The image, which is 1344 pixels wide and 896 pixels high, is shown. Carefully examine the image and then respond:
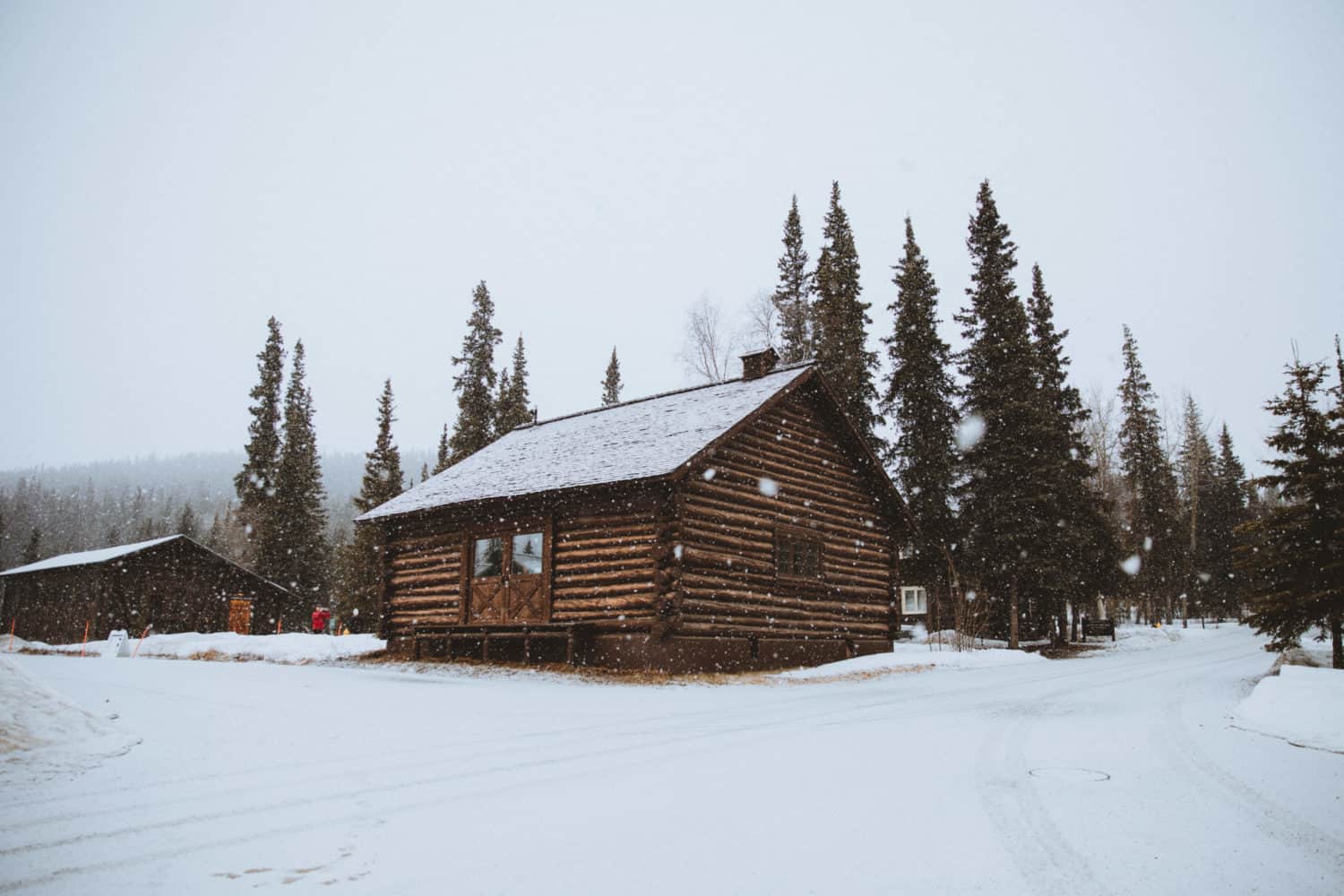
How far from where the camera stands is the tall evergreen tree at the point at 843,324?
34781mm

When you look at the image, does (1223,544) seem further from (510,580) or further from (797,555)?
(510,580)

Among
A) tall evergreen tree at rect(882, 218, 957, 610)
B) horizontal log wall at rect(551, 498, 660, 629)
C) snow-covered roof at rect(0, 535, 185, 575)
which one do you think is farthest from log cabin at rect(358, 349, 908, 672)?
snow-covered roof at rect(0, 535, 185, 575)

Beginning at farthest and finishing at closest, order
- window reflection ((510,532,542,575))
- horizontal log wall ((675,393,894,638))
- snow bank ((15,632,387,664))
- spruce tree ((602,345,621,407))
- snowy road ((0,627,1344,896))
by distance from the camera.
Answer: spruce tree ((602,345,621,407)), snow bank ((15,632,387,664)), window reflection ((510,532,542,575)), horizontal log wall ((675,393,894,638)), snowy road ((0,627,1344,896))

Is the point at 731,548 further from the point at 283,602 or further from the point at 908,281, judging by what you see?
the point at 283,602

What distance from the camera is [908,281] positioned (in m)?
36.3

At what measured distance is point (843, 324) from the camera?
35438 millimetres

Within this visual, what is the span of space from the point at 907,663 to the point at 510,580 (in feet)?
33.0

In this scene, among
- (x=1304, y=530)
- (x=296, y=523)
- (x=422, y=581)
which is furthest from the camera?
(x=296, y=523)

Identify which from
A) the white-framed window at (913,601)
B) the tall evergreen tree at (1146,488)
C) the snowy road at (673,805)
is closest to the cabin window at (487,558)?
the snowy road at (673,805)

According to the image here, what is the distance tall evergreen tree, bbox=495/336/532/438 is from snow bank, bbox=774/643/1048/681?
29976 millimetres

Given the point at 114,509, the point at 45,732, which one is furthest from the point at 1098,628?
the point at 114,509

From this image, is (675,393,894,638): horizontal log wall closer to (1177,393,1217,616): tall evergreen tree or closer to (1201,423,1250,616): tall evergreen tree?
(1177,393,1217,616): tall evergreen tree

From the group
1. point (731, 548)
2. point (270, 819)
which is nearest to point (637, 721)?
point (270, 819)

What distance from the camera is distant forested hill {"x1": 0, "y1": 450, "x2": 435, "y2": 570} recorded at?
106000 mm
